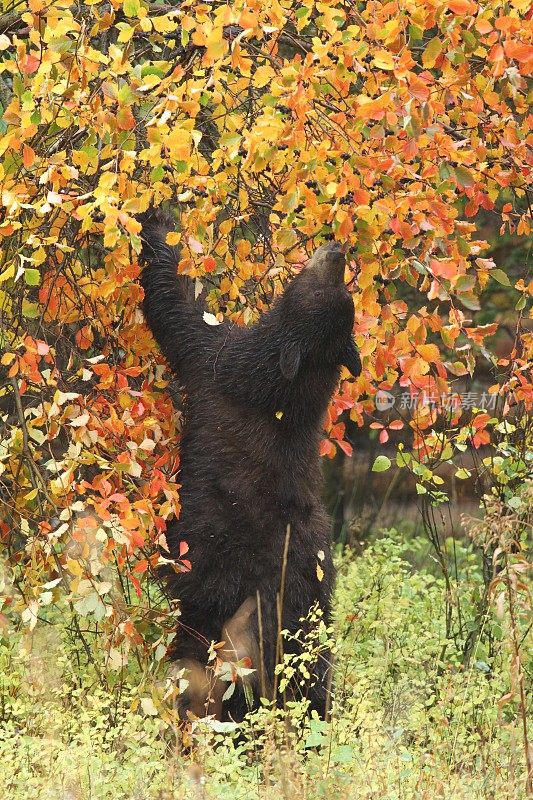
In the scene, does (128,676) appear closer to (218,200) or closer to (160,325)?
(160,325)

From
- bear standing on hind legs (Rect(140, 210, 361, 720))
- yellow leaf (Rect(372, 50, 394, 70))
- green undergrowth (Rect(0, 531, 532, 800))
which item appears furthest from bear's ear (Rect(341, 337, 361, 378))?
yellow leaf (Rect(372, 50, 394, 70))

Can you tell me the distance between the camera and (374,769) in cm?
365

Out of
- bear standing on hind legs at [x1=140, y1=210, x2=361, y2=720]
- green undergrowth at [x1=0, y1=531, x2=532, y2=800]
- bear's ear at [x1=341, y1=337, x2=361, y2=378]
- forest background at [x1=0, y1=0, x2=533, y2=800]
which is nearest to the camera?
green undergrowth at [x1=0, y1=531, x2=532, y2=800]

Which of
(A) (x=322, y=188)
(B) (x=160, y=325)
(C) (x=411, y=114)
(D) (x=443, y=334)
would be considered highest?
(C) (x=411, y=114)

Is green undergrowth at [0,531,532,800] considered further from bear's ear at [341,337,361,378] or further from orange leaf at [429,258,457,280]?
orange leaf at [429,258,457,280]

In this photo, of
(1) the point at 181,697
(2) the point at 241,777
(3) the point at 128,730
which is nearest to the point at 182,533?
(1) the point at 181,697

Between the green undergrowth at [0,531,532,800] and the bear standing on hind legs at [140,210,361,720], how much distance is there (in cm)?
28

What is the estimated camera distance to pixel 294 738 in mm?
3750

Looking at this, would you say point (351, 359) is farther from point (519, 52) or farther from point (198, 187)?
point (519, 52)

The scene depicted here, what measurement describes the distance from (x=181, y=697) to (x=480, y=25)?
2.71 meters

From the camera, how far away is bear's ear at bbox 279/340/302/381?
16.0ft

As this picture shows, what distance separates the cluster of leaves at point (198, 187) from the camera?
3.85 metres

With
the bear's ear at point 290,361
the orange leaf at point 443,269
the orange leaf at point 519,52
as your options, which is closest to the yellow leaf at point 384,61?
the orange leaf at point 519,52

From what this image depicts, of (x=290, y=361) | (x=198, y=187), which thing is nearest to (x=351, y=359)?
(x=290, y=361)
